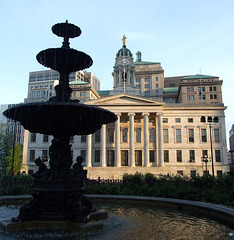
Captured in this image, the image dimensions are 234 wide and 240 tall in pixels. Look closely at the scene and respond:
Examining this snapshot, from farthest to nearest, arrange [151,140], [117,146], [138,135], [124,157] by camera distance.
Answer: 1. [138,135]
2. [124,157]
3. [151,140]
4. [117,146]

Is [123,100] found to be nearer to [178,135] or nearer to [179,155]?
[178,135]

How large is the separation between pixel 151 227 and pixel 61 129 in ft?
15.4

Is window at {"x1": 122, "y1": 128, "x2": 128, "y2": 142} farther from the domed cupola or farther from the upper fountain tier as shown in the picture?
the upper fountain tier

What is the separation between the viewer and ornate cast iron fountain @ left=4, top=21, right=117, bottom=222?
811cm

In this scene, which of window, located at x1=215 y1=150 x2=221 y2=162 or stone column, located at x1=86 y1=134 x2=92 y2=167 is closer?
stone column, located at x1=86 y1=134 x2=92 y2=167

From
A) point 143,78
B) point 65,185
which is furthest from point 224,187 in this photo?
point 143,78

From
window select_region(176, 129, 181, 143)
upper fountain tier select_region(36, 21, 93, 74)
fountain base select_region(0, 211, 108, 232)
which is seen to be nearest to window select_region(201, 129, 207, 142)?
window select_region(176, 129, 181, 143)

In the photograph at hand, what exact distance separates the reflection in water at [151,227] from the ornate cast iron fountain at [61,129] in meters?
0.88

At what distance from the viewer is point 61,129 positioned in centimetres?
930

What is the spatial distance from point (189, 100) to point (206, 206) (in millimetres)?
76818

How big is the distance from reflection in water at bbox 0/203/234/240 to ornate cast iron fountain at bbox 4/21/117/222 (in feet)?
2.90

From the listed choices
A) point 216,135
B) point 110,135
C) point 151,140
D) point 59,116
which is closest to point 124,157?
point 110,135

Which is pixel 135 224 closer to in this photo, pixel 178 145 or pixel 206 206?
pixel 206 206

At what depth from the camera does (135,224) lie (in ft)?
27.3
